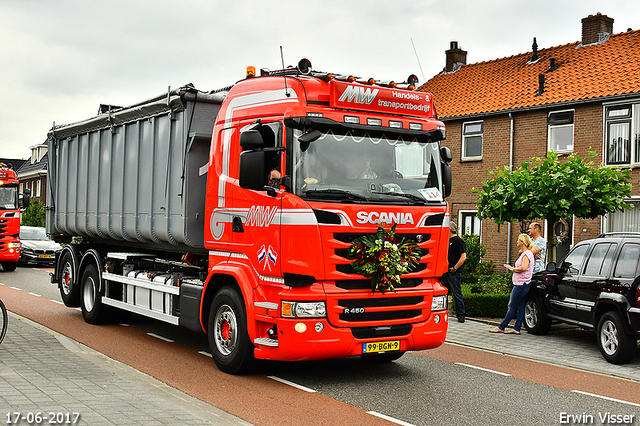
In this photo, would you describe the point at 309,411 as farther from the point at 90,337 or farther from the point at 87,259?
the point at 87,259

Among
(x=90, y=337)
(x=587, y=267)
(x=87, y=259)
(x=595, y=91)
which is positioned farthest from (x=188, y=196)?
(x=595, y=91)

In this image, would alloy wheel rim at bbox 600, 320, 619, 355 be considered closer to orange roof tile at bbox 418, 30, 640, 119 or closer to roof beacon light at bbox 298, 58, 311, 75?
roof beacon light at bbox 298, 58, 311, 75

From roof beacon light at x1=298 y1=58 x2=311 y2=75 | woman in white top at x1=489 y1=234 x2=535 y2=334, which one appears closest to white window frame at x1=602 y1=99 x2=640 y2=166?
woman in white top at x1=489 y1=234 x2=535 y2=334

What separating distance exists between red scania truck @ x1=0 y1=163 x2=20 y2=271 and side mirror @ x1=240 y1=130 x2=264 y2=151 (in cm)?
1780

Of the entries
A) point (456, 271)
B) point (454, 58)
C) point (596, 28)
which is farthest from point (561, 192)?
point (454, 58)

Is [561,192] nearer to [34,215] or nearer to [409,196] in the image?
[409,196]

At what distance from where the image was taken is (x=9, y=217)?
22.7 meters

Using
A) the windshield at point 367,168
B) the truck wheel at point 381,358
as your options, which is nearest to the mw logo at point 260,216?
the windshield at point 367,168

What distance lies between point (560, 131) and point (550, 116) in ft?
1.89

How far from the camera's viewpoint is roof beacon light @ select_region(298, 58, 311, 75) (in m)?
7.77

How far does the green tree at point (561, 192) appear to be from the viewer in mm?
12953

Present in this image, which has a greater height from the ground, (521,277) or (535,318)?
(521,277)

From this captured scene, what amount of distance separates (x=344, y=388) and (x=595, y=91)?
15890 mm

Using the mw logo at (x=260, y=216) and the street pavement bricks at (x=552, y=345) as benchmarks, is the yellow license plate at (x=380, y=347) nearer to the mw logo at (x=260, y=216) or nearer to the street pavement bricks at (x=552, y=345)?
the mw logo at (x=260, y=216)
